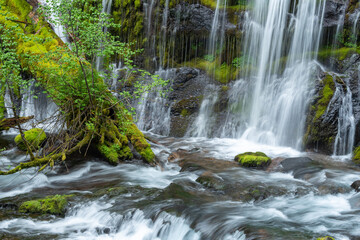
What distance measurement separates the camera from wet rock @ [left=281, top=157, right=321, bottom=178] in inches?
329

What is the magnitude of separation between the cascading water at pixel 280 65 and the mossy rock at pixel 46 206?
8023 mm

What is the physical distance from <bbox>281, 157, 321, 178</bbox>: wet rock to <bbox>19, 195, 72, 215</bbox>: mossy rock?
573 cm

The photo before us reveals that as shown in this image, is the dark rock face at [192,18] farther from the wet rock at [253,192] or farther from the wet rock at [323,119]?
the wet rock at [253,192]

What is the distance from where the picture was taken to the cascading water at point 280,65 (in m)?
11.8

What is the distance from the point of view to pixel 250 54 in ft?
48.7

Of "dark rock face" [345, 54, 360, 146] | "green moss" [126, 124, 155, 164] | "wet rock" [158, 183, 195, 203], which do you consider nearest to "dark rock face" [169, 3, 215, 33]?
"dark rock face" [345, 54, 360, 146]

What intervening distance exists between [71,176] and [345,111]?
872cm

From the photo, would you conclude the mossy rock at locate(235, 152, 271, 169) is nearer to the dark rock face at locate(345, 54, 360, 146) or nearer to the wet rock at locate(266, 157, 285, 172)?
the wet rock at locate(266, 157, 285, 172)

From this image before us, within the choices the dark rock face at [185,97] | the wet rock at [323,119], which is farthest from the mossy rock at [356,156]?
the dark rock face at [185,97]

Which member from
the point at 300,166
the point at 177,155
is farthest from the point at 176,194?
the point at 300,166

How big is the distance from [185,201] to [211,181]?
1.26 meters

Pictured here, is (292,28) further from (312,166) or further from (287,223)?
(287,223)

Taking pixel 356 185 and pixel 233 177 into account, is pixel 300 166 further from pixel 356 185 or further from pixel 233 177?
pixel 233 177

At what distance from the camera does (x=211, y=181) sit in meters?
7.54
